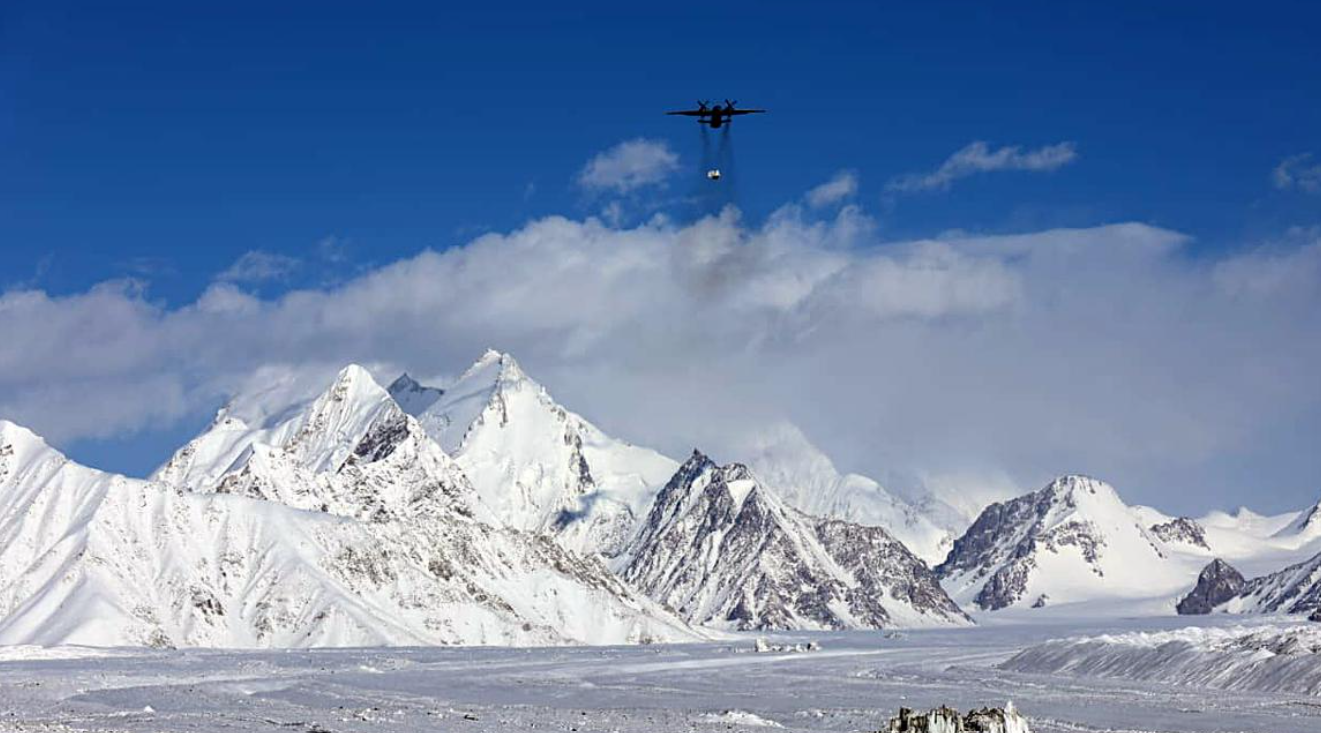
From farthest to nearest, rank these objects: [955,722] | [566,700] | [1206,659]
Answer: [1206,659]
[566,700]
[955,722]

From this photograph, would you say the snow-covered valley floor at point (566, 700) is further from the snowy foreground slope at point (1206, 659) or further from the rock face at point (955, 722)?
the rock face at point (955, 722)

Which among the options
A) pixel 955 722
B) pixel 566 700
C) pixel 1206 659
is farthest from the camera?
pixel 1206 659

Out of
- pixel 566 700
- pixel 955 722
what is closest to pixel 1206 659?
pixel 566 700

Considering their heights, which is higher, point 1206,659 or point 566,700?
point 1206,659

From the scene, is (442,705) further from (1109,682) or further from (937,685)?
(1109,682)

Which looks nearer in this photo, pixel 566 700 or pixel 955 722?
pixel 955 722

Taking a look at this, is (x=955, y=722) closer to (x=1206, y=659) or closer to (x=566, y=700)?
(x=566, y=700)

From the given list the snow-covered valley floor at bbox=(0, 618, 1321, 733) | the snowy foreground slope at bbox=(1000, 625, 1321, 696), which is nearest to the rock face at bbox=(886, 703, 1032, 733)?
the snow-covered valley floor at bbox=(0, 618, 1321, 733)
